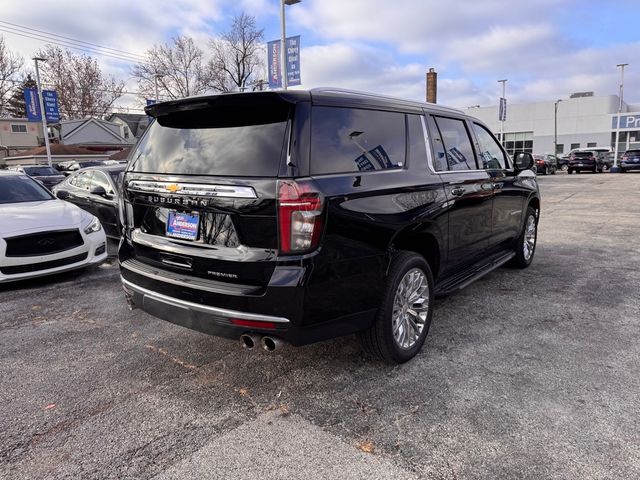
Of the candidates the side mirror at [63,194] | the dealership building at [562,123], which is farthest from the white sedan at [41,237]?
the dealership building at [562,123]

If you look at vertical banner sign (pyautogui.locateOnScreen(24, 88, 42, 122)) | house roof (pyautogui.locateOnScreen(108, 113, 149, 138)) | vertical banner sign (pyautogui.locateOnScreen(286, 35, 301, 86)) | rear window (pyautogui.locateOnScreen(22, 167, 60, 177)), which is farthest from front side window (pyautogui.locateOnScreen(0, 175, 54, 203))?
house roof (pyautogui.locateOnScreen(108, 113, 149, 138))

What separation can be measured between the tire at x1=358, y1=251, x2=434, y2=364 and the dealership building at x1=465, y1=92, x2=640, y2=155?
5460cm

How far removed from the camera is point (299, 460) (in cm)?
245

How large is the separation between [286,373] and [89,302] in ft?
9.62

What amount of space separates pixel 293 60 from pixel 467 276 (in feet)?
46.7

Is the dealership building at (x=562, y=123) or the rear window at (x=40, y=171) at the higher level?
the dealership building at (x=562, y=123)

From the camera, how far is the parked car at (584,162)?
108 feet

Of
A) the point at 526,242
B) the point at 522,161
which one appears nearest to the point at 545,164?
the point at 526,242

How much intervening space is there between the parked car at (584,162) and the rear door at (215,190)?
3561 cm

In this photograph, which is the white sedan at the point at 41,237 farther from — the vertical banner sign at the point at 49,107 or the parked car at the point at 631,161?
the parked car at the point at 631,161

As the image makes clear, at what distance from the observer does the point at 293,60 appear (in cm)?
1677

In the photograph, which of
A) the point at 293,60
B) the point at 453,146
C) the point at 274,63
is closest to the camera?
the point at 453,146

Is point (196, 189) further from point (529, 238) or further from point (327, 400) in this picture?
point (529, 238)

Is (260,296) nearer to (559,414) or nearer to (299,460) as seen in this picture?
(299,460)
